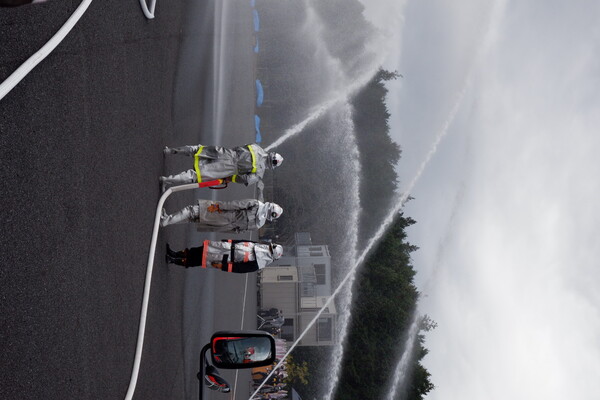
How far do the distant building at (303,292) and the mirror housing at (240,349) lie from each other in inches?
579

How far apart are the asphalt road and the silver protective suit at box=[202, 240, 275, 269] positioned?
0.71 meters

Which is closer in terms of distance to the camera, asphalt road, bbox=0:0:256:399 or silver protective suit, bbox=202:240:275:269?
asphalt road, bbox=0:0:256:399

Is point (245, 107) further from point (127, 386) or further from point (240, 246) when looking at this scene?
point (127, 386)

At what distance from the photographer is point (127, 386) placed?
6.29m

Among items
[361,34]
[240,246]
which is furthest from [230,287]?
[361,34]

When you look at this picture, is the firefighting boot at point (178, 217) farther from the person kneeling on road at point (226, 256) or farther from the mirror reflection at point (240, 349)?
the mirror reflection at point (240, 349)

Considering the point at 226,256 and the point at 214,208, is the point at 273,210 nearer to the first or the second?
the point at 214,208

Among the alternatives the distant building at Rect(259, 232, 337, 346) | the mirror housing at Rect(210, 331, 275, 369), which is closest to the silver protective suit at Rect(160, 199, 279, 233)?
the mirror housing at Rect(210, 331, 275, 369)

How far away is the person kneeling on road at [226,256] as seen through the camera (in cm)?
847

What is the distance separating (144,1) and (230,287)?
7.72 m

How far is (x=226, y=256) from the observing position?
8516mm

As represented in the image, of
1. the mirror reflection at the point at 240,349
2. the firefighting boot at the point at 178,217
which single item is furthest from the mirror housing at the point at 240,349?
the firefighting boot at the point at 178,217

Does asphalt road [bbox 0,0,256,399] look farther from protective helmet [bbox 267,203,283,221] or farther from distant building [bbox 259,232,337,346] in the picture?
distant building [bbox 259,232,337,346]

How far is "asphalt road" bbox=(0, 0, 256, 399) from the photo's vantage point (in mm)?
4246
